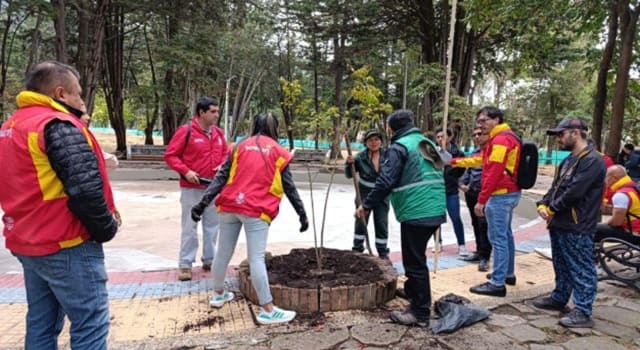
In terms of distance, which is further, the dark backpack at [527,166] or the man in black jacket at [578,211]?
the dark backpack at [527,166]

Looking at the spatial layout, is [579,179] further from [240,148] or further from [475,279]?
[240,148]

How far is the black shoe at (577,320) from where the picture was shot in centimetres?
337

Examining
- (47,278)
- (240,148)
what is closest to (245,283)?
(240,148)

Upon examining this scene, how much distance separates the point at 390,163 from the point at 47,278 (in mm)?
2261

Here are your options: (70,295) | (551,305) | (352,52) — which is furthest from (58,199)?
(352,52)

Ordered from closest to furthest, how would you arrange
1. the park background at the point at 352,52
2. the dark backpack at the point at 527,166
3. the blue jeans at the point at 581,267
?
1. the blue jeans at the point at 581,267
2. the dark backpack at the point at 527,166
3. the park background at the point at 352,52

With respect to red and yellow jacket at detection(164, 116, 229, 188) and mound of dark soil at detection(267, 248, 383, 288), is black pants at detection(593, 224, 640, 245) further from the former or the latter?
red and yellow jacket at detection(164, 116, 229, 188)

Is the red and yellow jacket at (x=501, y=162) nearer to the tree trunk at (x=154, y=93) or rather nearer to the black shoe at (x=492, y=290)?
the black shoe at (x=492, y=290)

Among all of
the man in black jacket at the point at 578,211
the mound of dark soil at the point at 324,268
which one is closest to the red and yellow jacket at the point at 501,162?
the man in black jacket at the point at 578,211

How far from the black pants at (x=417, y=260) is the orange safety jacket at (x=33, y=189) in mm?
2177

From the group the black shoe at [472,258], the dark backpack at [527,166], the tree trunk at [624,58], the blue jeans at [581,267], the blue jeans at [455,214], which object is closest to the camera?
the blue jeans at [581,267]

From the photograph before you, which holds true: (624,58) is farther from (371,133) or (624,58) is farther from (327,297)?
(327,297)

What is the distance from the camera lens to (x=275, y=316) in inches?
130

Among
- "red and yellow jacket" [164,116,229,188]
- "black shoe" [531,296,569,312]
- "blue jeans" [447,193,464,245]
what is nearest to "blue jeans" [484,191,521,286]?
"black shoe" [531,296,569,312]
